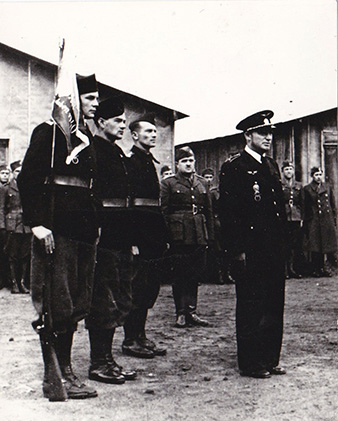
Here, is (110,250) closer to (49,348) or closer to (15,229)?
(49,348)

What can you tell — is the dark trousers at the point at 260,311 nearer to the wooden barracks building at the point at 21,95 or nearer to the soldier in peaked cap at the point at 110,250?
the soldier in peaked cap at the point at 110,250

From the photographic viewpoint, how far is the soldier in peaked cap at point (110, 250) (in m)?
4.68

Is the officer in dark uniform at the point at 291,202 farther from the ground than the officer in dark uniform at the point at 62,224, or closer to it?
farther from the ground

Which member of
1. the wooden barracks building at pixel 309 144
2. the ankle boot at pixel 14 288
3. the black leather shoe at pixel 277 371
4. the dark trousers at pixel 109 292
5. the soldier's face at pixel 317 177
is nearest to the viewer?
the dark trousers at pixel 109 292

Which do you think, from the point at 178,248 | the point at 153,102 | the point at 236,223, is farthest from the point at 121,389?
the point at 153,102

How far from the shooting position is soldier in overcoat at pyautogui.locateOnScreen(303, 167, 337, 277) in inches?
440

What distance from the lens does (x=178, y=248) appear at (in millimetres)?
7371

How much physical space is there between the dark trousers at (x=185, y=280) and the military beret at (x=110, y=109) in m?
2.51

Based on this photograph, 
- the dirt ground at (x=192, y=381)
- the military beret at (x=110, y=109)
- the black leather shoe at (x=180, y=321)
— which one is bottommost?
the dirt ground at (x=192, y=381)

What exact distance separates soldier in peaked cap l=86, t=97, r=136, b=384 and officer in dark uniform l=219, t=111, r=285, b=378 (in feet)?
2.53

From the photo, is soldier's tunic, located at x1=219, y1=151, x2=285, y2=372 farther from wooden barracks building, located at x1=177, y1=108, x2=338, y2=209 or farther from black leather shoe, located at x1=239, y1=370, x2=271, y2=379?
wooden barracks building, located at x1=177, y1=108, x2=338, y2=209

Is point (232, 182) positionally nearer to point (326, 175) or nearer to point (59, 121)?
point (59, 121)

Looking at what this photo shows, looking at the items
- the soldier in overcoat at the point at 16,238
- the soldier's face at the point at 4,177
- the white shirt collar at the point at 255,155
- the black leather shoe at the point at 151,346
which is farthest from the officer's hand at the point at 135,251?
the soldier's face at the point at 4,177

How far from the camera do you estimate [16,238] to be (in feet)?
31.9
